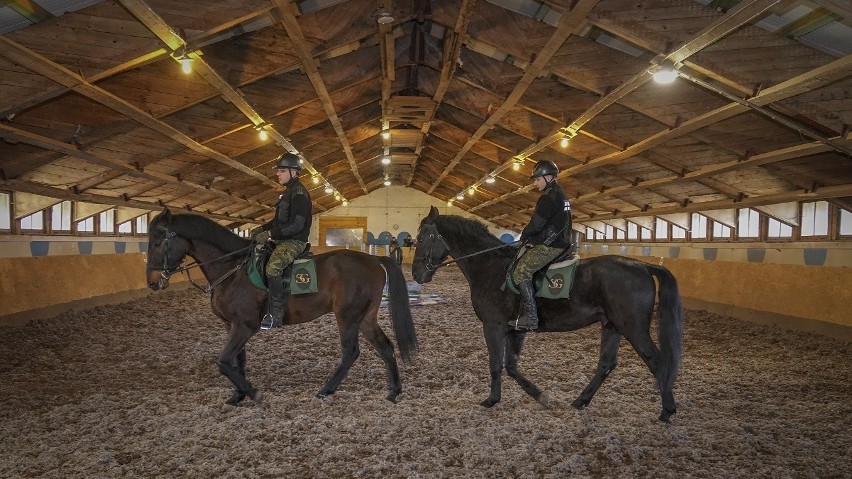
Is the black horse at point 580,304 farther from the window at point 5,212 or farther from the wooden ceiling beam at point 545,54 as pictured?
the window at point 5,212

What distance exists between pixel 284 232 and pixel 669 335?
12.7 ft

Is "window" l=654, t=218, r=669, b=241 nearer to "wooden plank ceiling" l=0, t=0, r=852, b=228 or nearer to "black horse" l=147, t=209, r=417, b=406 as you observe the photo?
"wooden plank ceiling" l=0, t=0, r=852, b=228

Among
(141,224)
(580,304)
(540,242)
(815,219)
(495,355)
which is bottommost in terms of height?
(495,355)

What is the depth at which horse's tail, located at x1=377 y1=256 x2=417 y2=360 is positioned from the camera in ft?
21.0

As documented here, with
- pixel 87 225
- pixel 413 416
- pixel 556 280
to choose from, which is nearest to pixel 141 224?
pixel 87 225

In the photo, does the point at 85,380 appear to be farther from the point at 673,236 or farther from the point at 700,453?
the point at 673,236

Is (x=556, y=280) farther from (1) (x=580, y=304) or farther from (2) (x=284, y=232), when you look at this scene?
(2) (x=284, y=232)

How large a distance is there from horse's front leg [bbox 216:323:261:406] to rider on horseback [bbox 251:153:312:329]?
0.77ft

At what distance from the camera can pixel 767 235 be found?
14.9 meters

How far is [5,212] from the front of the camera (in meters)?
12.5

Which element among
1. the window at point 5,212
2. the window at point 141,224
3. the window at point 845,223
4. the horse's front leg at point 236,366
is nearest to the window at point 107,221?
the window at point 141,224

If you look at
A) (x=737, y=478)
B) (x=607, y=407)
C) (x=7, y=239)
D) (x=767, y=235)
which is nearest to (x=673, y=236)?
(x=767, y=235)

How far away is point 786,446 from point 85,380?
6959 mm

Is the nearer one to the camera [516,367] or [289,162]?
[516,367]
